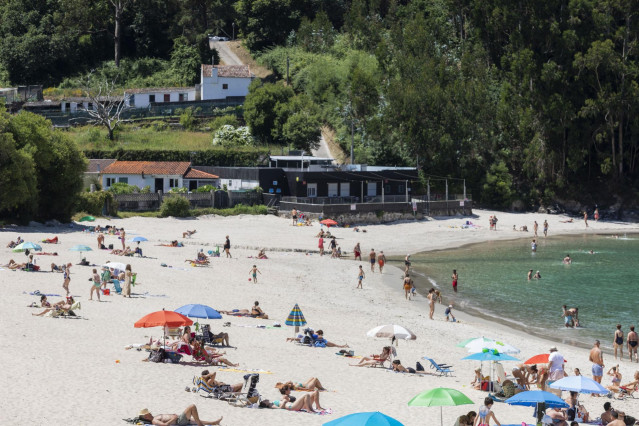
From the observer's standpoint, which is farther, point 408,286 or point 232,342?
point 408,286

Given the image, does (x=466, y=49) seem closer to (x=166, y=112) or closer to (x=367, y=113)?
(x=367, y=113)

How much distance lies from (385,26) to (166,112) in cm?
2922

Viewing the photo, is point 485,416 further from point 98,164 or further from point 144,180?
point 98,164

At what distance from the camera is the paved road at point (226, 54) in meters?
95.2

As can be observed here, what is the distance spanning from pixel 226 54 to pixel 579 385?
81656 mm

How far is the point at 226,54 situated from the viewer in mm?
→ 96625

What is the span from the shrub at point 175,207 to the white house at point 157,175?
20.7 ft

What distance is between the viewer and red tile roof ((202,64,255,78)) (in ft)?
279

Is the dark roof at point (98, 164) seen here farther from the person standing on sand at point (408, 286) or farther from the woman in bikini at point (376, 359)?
the woman in bikini at point (376, 359)

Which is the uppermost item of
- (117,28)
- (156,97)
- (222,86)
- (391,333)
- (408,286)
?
(117,28)

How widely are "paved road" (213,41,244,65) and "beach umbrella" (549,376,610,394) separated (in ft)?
259

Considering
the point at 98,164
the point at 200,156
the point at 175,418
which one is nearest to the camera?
the point at 175,418

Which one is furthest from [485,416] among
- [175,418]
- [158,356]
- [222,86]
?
[222,86]

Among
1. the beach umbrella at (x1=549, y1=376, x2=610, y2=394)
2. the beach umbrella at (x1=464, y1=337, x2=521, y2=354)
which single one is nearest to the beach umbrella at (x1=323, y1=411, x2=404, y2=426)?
the beach umbrella at (x1=549, y1=376, x2=610, y2=394)
